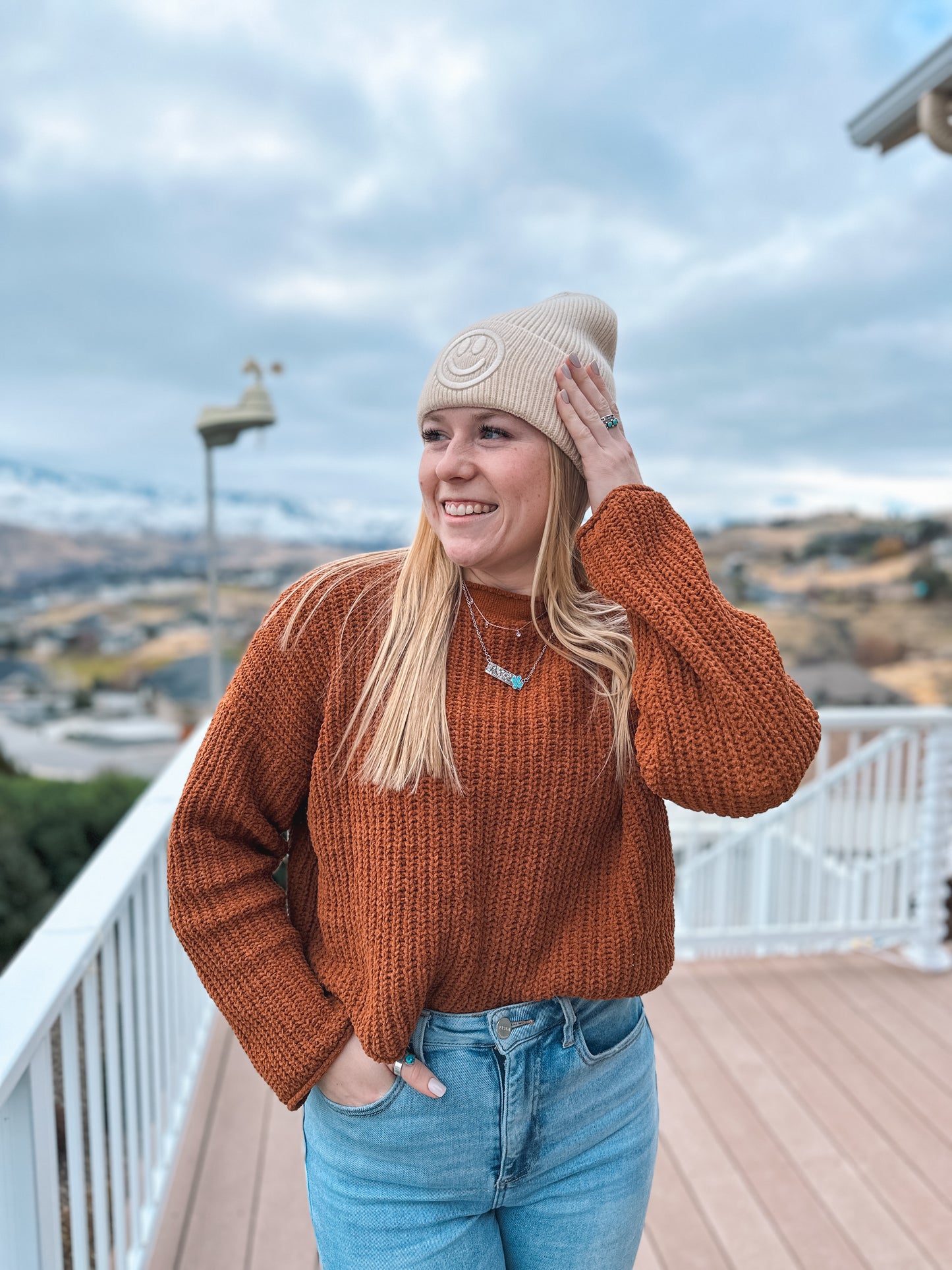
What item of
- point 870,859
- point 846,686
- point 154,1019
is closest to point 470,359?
point 154,1019

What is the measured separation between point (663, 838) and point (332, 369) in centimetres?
1807

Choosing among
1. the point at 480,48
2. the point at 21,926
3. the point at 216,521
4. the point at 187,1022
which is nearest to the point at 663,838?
the point at 187,1022

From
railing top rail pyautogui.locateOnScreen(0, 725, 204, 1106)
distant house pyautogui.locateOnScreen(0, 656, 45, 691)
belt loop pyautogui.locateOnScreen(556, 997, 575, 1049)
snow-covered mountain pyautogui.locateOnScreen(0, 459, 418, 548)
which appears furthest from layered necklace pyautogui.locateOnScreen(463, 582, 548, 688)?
distant house pyautogui.locateOnScreen(0, 656, 45, 691)

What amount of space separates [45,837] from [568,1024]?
6.90m

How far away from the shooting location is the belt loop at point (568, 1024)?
94 cm

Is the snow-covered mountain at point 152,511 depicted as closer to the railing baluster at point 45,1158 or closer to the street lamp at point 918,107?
the street lamp at point 918,107

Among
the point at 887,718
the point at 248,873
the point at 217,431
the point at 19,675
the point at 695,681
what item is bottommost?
the point at 19,675

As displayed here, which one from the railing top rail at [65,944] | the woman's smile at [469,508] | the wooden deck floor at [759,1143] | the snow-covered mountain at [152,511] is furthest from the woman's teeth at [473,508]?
the snow-covered mountain at [152,511]

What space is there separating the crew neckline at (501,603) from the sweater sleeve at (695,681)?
96mm

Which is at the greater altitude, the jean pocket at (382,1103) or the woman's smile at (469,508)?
the woman's smile at (469,508)

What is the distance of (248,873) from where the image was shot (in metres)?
0.95

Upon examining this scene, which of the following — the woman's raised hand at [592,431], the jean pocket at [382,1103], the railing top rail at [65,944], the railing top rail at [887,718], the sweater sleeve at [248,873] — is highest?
the woman's raised hand at [592,431]

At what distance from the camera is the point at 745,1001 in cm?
290

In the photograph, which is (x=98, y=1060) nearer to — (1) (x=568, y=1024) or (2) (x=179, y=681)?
(1) (x=568, y=1024)
